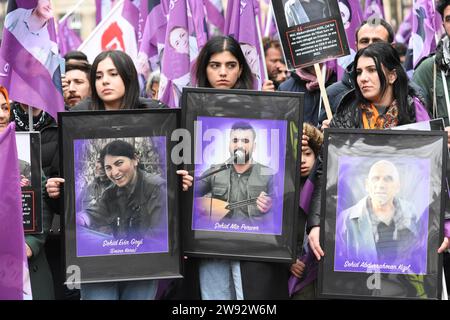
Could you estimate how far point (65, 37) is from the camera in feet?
36.7

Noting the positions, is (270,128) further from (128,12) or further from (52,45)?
Answer: (128,12)

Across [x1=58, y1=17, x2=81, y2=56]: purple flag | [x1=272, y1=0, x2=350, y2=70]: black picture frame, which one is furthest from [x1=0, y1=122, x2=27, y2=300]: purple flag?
[x1=58, y1=17, x2=81, y2=56]: purple flag

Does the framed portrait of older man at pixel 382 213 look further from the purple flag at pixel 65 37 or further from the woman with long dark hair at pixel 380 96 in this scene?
the purple flag at pixel 65 37

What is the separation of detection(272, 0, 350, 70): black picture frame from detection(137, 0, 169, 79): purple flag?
2650 mm

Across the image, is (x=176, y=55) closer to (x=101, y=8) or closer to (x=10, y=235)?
(x=10, y=235)

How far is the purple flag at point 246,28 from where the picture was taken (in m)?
7.86

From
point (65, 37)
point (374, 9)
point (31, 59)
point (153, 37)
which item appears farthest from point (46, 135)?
point (65, 37)

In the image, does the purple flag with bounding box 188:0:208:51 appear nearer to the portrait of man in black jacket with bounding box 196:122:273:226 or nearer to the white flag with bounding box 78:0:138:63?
the white flag with bounding box 78:0:138:63

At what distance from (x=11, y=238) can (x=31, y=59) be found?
1732mm

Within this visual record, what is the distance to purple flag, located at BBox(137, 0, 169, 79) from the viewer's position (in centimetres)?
948

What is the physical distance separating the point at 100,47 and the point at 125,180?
421cm

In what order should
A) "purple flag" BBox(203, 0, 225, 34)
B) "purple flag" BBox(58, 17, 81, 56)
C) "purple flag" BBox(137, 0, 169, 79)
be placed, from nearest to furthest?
"purple flag" BBox(137, 0, 169, 79)
"purple flag" BBox(203, 0, 225, 34)
"purple flag" BBox(58, 17, 81, 56)

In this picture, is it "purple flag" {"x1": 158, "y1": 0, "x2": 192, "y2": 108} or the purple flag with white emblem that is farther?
"purple flag" {"x1": 158, "y1": 0, "x2": 192, "y2": 108}
